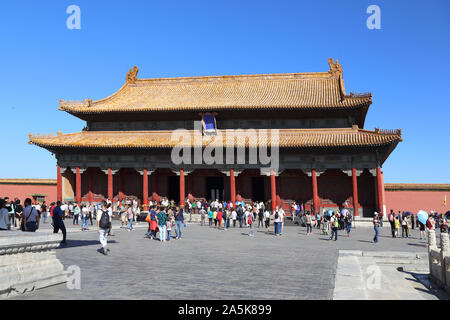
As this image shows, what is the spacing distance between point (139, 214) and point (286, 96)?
16308 mm

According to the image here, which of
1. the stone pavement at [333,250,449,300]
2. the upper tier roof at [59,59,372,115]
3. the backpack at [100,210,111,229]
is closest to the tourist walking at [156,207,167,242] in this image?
the backpack at [100,210,111,229]

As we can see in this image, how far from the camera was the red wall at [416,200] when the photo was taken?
3419cm

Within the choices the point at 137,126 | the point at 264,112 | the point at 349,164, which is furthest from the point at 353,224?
the point at 137,126

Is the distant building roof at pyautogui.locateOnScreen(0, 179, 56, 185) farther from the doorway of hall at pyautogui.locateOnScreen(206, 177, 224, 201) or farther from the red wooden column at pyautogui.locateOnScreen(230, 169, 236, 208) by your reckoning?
the red wooden column at pyautogui.locateOnScreen(230, 169, 236, 208)

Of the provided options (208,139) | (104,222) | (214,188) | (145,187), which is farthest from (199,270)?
(214,188)

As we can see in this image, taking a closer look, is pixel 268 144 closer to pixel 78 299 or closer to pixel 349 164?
pixel 349 164

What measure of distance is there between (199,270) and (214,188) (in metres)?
25.1

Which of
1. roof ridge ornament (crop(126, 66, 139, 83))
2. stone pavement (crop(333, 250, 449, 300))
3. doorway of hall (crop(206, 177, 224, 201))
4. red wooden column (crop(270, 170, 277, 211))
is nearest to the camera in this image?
stone pavement (crop(333, 250, 449, 300))

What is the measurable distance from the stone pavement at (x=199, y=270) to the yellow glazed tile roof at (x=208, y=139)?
14467 mm

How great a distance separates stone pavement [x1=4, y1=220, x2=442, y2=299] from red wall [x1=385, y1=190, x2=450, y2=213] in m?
19.9

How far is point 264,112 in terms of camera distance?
1319 inches

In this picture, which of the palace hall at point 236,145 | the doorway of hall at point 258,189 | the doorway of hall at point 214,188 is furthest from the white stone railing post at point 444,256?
the doorway of hall at point 214,188

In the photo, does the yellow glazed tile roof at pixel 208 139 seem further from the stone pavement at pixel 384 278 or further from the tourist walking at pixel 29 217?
the tourist walking at pixel 29 217

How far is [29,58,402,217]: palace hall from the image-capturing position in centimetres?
3122
